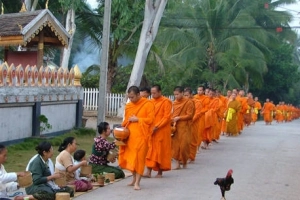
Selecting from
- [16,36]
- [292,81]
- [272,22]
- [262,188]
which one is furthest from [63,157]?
[292,81]

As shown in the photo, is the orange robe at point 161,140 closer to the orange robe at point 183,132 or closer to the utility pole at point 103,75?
the orange robe at point 183,132

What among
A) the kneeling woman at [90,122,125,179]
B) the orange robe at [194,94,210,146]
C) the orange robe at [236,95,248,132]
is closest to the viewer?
the kneeling woman at [90,122,125,179]

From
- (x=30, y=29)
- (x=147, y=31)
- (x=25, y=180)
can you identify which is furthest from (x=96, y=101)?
(x=25, y=180)

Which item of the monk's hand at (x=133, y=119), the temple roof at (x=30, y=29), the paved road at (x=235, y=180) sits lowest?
the paved road at (x=235, y=180)

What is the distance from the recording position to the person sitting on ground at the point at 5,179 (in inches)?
273

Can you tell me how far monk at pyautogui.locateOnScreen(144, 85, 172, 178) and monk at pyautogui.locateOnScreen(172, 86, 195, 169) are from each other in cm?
106

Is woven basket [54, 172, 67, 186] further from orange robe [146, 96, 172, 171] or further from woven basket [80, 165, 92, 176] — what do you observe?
orange robe [146, 96, 172, 171]

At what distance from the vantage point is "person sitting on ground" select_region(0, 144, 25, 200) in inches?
273

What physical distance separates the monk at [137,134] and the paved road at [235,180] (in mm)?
382

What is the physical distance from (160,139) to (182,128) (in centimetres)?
140

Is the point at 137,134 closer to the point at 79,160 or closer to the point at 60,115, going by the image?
the point at 79,160

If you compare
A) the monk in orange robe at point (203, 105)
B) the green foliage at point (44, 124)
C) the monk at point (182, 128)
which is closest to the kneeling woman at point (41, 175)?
the monk at point (182, 128)

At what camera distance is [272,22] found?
45.5 m

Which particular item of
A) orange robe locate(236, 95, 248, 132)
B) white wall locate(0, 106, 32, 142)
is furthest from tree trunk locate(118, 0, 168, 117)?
orange robe locate(236, 95, 248, 132)
